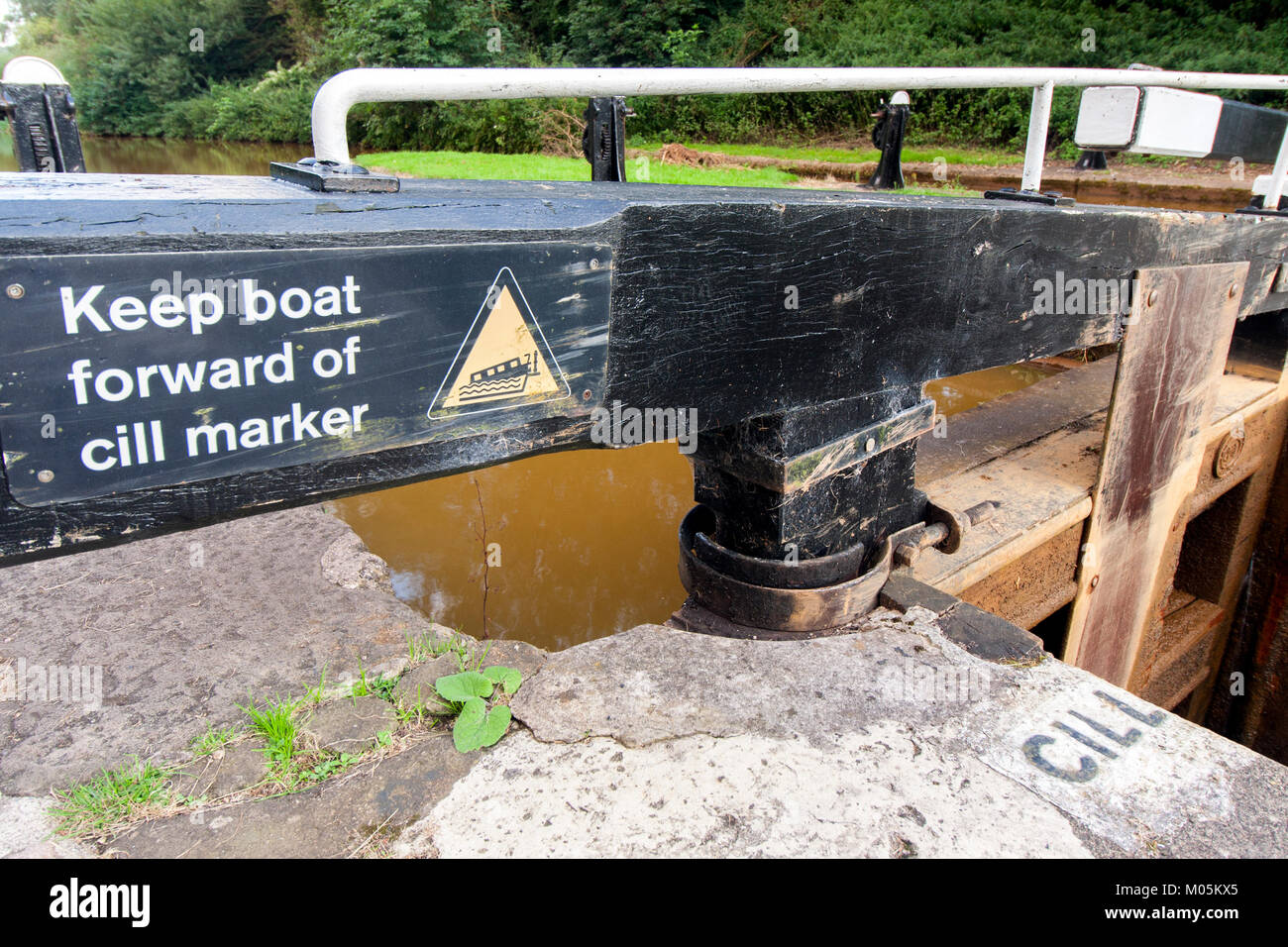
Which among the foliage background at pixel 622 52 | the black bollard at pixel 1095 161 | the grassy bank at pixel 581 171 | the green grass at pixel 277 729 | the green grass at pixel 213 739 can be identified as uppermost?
the foliage background at pixel 622 52

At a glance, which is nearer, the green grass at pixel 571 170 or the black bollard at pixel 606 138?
the black bollard at pixel 606 138

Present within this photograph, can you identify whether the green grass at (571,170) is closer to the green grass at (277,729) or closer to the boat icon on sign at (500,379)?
the green grass at (277,729)

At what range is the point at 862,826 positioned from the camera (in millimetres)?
1490

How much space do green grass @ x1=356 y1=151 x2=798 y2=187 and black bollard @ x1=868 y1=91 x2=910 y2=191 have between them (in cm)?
184

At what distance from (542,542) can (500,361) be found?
9.65ft

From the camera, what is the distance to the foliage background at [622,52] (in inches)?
524

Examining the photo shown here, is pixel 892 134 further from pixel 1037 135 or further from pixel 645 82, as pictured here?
pixel 645 82

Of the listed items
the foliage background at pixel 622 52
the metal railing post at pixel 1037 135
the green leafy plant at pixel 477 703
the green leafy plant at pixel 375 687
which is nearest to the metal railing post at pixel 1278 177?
the metal railing post at pixel 1037 135

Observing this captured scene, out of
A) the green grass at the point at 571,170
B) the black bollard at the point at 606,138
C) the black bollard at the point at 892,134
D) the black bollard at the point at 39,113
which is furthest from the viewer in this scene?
the green grass at the point at 571,170

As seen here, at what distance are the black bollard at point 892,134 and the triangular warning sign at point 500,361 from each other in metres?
4.49

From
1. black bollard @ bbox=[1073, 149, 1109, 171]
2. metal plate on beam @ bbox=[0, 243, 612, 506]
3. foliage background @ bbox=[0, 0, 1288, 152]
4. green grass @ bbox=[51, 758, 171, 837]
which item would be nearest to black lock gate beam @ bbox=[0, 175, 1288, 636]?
metal plate on beam @ bbox=[0, 243, 612, 506]

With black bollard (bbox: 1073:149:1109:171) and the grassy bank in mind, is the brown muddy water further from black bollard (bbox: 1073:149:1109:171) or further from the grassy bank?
black bollard (bbox: 1073:149:1109:171)

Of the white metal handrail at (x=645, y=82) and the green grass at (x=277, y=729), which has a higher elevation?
the white metal handrail at (x=645, y=82)
